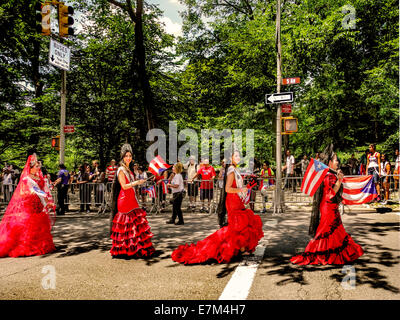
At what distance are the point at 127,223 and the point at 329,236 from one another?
3591 millimetres

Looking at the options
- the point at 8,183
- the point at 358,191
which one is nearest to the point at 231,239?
the point at 358,191

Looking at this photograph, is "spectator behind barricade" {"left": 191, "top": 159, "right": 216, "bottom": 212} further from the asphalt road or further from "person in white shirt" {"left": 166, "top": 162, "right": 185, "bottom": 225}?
the asphalt road

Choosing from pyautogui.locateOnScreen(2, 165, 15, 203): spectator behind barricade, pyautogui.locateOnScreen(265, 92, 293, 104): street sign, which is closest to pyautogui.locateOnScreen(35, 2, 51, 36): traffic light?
pyautogui.locateOnScreen(2, 165, 15, 203): spectator behind barricade

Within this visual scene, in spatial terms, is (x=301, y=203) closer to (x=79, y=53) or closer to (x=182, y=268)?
(x=182, y=268)

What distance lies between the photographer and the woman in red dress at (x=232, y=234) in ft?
18.0

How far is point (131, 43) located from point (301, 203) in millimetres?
13485

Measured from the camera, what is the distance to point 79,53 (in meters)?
18.2

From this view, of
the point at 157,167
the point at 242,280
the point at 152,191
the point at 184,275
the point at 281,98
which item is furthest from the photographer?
the point at 152,191

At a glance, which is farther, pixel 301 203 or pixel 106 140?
pixel 106 140

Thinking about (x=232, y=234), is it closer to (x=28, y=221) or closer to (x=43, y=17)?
(x=28, y=221)

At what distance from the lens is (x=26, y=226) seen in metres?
6.21

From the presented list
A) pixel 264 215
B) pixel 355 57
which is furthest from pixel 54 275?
pixel 355 57
